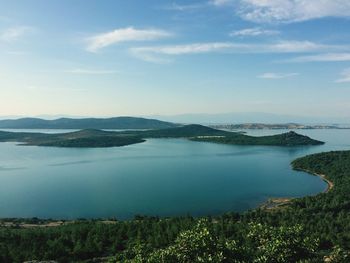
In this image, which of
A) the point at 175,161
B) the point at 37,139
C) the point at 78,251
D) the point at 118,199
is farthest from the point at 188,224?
the point at 37,139

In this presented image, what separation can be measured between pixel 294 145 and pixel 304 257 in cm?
13667

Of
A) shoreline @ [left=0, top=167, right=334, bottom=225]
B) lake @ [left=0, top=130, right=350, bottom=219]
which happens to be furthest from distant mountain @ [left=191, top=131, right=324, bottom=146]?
shoreline @ [left=0, top=167, right=334, bottom=225]

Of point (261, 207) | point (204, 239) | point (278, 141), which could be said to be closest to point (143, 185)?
point (261, 207)

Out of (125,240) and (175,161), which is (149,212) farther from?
(175,161)

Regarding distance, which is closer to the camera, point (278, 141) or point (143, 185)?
point (143, 185)

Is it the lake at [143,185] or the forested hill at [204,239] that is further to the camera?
the lake at [143,185]

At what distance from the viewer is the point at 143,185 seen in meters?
68.1

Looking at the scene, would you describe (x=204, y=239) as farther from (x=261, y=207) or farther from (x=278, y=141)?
(x=278, y=141)

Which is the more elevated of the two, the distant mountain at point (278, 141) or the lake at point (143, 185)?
the distant mountain at point (278, 141)

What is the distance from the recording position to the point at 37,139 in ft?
545

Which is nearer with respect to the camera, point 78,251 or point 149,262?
point 149,262

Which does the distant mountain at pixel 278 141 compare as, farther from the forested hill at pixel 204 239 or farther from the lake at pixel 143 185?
the forested hill at pixel 204 239

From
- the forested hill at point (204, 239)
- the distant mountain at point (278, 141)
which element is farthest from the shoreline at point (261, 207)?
the distant mountain at point (278, 141)

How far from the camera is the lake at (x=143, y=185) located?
5269 cm
